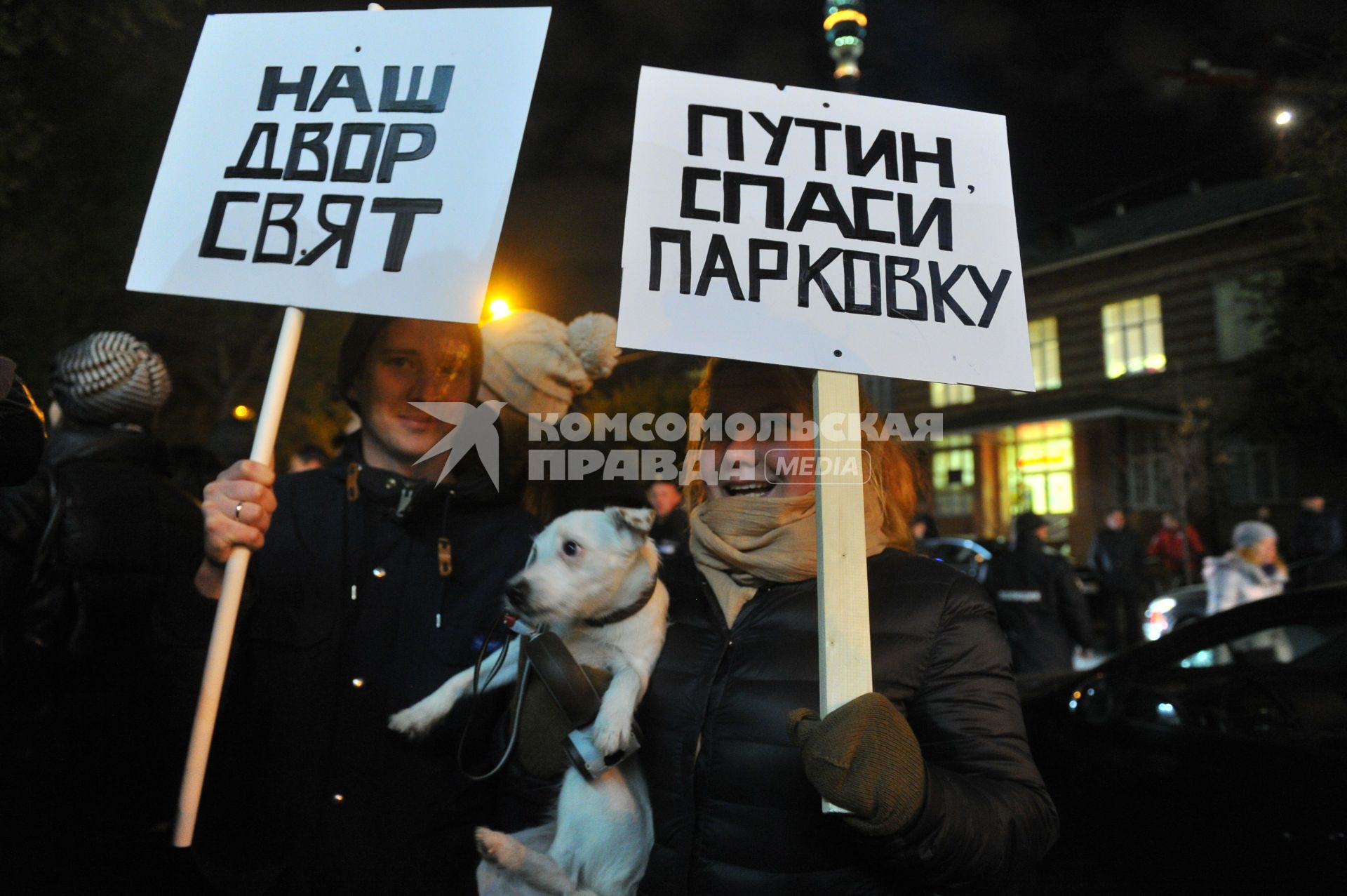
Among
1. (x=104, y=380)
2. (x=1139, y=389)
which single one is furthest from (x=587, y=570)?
(x=1139, y=389)

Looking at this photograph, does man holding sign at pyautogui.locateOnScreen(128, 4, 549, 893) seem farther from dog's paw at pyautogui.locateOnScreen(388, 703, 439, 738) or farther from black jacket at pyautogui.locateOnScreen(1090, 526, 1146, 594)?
black jacket at pyautogui.locateOnScreen(1090, 526, 1146, 594)

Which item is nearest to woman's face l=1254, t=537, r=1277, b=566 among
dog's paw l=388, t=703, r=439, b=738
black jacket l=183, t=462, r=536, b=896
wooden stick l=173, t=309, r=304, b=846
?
black jacket l=183, t=462, r=536, b=896

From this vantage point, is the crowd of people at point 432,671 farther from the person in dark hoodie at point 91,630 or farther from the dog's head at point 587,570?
the dog's head at point 587,570

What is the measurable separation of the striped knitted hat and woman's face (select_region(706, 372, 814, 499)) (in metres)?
2.45

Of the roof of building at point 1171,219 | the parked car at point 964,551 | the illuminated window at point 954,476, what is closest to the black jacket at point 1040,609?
the parked car at point 964,551

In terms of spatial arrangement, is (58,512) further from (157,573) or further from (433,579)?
(433,579)

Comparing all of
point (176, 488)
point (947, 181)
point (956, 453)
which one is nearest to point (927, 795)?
point (947, 181)

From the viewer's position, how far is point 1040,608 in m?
8.34

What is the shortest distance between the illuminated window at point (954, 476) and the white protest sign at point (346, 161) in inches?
1167

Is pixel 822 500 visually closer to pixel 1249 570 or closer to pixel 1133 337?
pixel 1249 570

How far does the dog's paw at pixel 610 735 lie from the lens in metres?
1.95

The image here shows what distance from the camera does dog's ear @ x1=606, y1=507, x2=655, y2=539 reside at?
2264 mm

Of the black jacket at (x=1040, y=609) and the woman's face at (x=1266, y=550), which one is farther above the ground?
the woman's face at (x=1266, y=550)

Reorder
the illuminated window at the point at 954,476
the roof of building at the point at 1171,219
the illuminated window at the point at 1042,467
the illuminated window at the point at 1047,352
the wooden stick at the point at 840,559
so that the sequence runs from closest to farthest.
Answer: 1. the wooden stick at the point at 840,559
2. the roof of building at the point at 1171,219
3. the illuminated window at the point at 1042,467
4. the illuminated window at the point at 1047,352
5. the illuminated window at the point at 954,476
